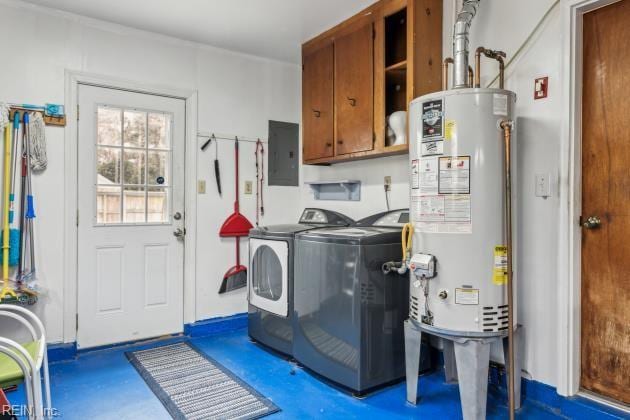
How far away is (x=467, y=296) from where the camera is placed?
191 cm

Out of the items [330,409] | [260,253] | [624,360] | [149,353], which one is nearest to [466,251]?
[624,360]

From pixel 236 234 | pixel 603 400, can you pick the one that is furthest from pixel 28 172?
pixel 603 400

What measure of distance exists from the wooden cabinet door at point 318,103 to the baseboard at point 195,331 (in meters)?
1.56

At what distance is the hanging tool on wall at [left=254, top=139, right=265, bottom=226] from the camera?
12.3ft

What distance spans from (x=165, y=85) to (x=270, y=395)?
8.10 ft

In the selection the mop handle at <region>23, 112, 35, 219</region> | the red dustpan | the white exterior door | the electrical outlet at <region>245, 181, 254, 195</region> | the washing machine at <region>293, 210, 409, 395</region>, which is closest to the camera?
the washing machine at <region>293, 210, 409, 395</region>

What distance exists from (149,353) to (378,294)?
5.89ft

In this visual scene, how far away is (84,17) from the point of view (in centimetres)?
293

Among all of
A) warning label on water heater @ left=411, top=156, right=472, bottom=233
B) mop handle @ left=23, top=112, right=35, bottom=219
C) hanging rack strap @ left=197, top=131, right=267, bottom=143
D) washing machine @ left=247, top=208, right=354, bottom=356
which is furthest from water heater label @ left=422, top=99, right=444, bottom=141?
mop handle @ left=23, top=112, right=35, bottom=219

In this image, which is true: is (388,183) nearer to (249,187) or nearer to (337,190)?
(337,190)

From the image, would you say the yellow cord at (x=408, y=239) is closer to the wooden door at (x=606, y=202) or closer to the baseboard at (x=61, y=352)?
the wooden door at (x=606, y=202)

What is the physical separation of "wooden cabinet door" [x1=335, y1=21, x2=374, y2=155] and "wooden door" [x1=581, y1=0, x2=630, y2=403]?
1.26m

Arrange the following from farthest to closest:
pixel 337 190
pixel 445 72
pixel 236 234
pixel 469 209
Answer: pixel 236 234 → pixel 337 190 → pixel 445 72 → pixel 469 209

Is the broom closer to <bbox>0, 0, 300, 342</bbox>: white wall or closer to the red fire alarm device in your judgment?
<bbox>0, 0, 300, 342</bbox>: white wall
